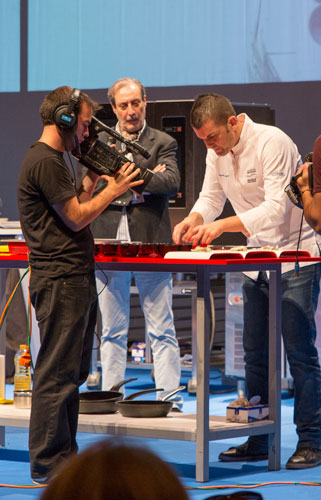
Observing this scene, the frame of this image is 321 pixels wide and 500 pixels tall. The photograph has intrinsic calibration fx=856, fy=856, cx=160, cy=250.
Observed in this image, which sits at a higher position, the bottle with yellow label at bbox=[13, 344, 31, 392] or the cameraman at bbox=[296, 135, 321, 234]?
the cameraman at bbox=[296, 135, 321, 234]

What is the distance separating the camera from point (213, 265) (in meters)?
3.26

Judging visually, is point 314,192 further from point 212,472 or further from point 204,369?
point 212,472

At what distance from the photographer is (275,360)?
350cm

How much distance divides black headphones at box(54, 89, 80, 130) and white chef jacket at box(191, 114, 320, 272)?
2.68 ft

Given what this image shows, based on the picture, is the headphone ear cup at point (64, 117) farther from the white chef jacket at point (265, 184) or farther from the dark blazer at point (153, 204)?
the dark blazer at point (153, 204)

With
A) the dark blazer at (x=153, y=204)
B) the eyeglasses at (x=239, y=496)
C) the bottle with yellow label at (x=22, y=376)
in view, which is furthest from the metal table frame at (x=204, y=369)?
the eyeglasses at (x=239, y=496)

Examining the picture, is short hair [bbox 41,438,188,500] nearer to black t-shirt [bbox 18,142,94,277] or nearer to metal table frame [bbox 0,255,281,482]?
black t-shirt [bbox 18,142,94,277]

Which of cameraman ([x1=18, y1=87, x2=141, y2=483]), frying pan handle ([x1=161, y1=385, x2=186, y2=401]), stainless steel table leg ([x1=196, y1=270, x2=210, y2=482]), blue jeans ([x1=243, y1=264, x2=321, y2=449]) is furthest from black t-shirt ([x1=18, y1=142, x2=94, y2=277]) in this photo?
frying pan handle ([x1=161, y1=385, x2=186, y2=401])

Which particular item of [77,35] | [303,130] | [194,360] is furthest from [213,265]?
[77,35]

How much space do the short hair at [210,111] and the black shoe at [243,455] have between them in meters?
1.39

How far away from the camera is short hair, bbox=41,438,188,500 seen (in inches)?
26.7

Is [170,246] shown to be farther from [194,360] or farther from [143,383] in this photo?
[143,383]

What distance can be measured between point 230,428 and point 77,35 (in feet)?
17.4

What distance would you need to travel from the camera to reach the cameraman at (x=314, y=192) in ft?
9.48
